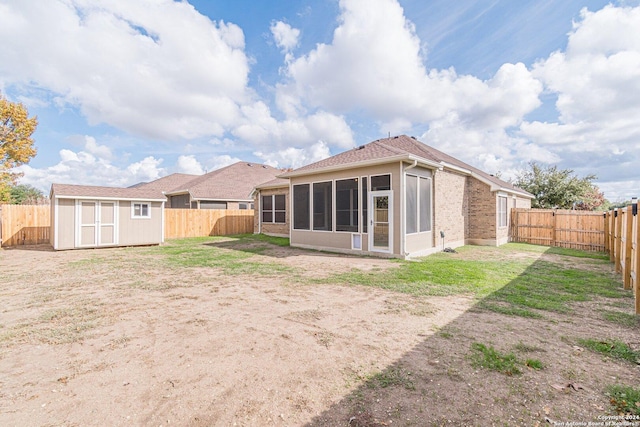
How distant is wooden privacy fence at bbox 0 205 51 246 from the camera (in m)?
12.9

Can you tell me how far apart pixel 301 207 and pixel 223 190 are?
39.2 feet

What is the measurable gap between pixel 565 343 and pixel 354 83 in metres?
12.6

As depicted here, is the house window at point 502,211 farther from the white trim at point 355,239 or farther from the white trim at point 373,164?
the white trim at point 355,239

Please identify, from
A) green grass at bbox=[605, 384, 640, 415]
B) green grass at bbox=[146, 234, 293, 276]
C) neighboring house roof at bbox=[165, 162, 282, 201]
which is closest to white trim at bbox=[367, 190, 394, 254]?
green grass at bbox=[146, 234, 293, 276]

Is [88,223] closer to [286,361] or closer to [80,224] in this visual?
[80,224]

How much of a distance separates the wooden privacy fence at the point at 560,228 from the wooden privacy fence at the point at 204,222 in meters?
16.8

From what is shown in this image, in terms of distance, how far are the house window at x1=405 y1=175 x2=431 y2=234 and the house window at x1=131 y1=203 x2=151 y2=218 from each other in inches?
481

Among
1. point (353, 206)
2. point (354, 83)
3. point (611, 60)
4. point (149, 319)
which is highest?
point (354, 83)

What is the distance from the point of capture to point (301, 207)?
12.0m

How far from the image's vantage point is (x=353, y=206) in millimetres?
10234

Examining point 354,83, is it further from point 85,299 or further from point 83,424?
point 83,424

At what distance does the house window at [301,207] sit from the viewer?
Answer: 11.8 metres

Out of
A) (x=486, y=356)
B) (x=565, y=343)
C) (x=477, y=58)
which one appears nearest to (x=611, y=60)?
(x=477, y=58)

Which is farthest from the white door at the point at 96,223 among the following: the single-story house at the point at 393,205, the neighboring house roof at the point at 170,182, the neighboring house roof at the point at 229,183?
the neighboring house roof at the point at 170,182
